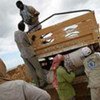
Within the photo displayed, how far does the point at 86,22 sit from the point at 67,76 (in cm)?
135

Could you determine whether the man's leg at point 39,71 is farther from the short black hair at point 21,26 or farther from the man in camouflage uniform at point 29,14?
the man in camouflage uniform at point 29,14

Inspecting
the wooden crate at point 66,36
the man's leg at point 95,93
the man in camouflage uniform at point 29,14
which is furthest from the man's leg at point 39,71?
the man's leg at point 95,93

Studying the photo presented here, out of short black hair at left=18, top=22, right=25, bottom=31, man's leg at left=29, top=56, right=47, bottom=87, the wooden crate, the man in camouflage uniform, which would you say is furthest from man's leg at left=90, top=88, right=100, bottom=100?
the man in camouflage uniform

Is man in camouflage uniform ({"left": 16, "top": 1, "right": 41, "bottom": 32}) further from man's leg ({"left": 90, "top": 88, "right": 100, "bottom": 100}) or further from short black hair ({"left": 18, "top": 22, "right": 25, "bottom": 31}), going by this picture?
man's leg ({"left": 90, "top": 88, "right": 100, "bottom": 100})

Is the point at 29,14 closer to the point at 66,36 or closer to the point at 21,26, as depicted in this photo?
the point at 21,26

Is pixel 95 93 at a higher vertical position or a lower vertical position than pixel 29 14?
lower

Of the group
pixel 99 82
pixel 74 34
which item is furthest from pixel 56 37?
pixel 99 82

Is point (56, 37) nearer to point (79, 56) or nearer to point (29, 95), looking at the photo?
point (79, 56)

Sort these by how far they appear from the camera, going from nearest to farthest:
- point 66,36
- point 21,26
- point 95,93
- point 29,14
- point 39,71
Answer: point 95,93
point 66,36
point 21,26
point 39,71
point 29,14

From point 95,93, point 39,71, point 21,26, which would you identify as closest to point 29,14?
point 21,26

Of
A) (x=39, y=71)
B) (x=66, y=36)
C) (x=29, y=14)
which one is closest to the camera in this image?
(x=66, y=36)

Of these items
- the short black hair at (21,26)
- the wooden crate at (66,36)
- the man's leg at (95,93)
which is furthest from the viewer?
the short black hair at (21,26)

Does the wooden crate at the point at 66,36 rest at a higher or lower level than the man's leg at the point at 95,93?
higher

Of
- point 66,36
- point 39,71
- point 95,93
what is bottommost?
point 95,93
